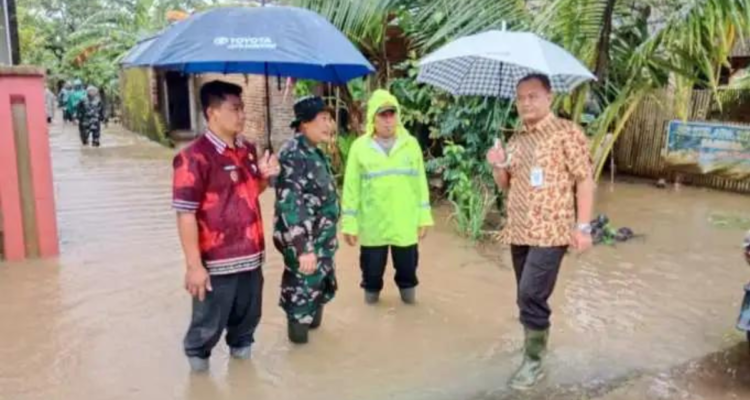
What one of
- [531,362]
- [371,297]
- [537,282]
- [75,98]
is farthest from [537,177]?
[75,98]

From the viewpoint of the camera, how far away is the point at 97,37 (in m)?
26.7

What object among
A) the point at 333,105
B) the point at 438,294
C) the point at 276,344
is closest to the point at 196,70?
the point at 276,344

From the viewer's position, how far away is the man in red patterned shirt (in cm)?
347

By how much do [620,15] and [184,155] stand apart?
15.1 feet

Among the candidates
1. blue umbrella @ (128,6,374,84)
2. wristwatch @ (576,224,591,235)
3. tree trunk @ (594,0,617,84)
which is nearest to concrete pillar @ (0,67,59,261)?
blue umbrella @ (128,6,374,84)

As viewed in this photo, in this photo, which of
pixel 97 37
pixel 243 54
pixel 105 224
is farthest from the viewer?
pixel 97 37

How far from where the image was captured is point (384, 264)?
16.3 feet

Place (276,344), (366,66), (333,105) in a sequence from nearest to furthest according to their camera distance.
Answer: (366,66), (276,344), (333,105)

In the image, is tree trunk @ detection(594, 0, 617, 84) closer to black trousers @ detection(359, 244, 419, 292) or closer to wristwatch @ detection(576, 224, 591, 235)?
black trousers @ detection(359, 244, 419, 292)

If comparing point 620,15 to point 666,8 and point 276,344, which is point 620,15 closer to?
point 666,8

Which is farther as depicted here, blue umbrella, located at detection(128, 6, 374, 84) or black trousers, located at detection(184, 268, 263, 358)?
black trousers, located at detection(184, 268, 263, 358)

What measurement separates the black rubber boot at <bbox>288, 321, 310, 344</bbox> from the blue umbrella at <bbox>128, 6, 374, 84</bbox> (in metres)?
1.55

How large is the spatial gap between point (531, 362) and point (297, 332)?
1.37 m

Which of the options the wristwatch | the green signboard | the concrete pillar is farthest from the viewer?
the green signboard
